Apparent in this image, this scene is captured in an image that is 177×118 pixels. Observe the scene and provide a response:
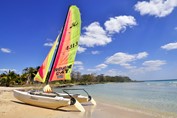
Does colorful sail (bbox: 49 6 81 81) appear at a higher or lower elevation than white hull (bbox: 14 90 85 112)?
higher

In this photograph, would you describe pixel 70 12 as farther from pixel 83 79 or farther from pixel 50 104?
pixel 83 79

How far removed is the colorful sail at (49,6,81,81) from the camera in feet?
47.1

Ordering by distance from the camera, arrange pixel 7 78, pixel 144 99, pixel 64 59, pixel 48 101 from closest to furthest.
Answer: pixel 48 101
pixel 64 59
pixel 144 99
pixel 7 78

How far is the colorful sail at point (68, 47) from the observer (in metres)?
14.4

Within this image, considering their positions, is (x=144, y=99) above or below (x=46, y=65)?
below

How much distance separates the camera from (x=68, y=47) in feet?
47.9

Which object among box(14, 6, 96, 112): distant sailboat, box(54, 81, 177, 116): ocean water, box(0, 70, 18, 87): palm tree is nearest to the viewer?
box(14, 6, 96, 112): distant sailboat

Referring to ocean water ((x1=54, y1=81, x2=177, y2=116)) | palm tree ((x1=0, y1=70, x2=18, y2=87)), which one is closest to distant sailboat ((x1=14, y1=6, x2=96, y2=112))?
ocean water ((x1=54, y1=81, x2=177, y2=116))

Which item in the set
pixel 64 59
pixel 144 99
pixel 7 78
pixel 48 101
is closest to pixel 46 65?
pixel 64 59

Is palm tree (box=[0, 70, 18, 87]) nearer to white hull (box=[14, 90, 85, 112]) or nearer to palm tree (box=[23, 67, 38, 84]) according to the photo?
palm tree (box=[23, 67, 38, 84])

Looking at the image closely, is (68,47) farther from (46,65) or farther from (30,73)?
(30,73)

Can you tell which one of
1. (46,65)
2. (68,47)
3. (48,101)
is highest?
(68,47)

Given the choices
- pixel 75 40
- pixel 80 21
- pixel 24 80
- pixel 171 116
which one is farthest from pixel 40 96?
pixel 24 80

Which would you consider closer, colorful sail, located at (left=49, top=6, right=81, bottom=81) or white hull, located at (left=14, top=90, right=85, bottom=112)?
white hull, located at (left=14, top=90, right=85, bottom=112)
